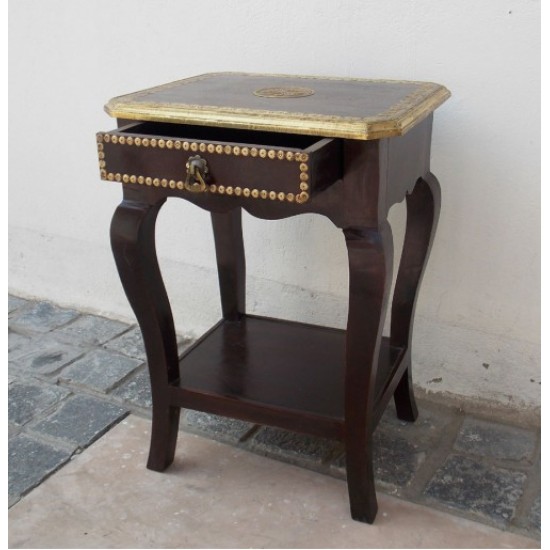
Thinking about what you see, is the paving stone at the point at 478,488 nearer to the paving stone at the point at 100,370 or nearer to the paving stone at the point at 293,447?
the paving stone at the point at 293,447

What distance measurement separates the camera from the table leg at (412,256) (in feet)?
6.38

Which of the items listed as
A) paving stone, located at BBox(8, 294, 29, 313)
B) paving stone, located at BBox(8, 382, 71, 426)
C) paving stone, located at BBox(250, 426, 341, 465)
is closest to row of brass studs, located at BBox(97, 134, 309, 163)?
paving stone, located at BBox(250, 426, 341, 465)

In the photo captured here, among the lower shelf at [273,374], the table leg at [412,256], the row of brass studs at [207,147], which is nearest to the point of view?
the row of brass studs at [207,147]

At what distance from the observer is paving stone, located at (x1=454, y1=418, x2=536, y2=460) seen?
Answer: 2057mm

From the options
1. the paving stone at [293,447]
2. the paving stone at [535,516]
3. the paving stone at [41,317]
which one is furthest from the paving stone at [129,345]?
the paving stone at [535,516]

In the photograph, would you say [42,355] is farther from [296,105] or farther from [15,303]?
[296,105]

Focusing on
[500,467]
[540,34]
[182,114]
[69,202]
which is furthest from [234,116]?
[69,202]

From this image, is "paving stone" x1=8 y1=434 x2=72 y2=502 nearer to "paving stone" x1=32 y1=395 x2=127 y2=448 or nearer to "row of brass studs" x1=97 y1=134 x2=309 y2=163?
"paving stone" x1=32 y1=395 x2=127 y2=448

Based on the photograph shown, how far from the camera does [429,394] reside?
232 centimetres

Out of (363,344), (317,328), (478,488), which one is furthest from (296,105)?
(478,488)

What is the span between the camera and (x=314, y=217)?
229 cm

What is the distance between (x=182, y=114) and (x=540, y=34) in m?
0.92

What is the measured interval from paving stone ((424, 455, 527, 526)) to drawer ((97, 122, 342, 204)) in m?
0.88

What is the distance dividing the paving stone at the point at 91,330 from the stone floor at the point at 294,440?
0.23ft
